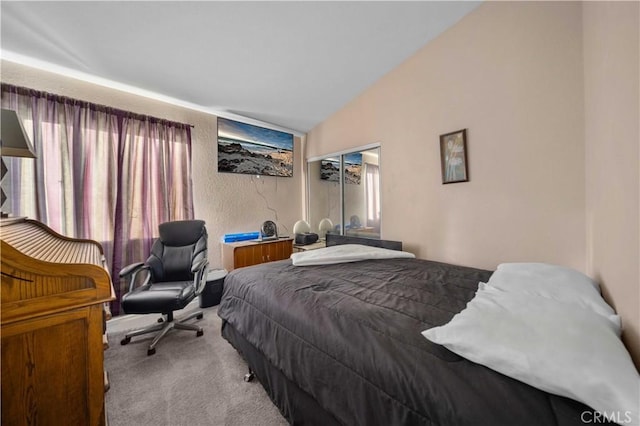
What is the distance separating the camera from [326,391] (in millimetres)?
1008

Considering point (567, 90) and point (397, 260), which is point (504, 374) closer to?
point (397, 260)

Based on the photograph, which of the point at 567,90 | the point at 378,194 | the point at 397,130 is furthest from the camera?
the point at 378,194

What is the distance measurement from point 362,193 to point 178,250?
250cm

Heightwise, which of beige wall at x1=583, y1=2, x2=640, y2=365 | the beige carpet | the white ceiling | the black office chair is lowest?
the beige carpet

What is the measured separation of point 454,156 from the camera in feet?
7.73

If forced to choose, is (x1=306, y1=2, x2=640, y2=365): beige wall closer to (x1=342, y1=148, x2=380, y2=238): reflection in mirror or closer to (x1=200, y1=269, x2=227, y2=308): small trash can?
(x1=342, y1=148, x2=380, y2=238): reflection in mirror

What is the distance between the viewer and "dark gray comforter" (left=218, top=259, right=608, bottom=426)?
664 mm

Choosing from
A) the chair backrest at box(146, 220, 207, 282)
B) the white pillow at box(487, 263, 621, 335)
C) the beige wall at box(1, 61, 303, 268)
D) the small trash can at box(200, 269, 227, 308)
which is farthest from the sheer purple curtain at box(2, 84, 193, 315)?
the white pillow at box(487, 263, 621, 335)

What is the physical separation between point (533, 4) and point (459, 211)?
177 centimetres

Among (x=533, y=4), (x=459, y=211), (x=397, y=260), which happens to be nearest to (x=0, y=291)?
Answer: (x=397, y=260)

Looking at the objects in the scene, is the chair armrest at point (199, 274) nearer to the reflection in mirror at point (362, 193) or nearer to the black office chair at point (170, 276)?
the black office chair at point (170, 276)

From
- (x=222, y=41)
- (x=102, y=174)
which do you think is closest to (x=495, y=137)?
(x=222, y=41)

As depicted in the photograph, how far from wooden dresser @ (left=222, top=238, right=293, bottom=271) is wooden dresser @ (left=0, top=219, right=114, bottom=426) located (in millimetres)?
2270

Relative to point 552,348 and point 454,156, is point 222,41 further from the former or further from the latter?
point 552,348
